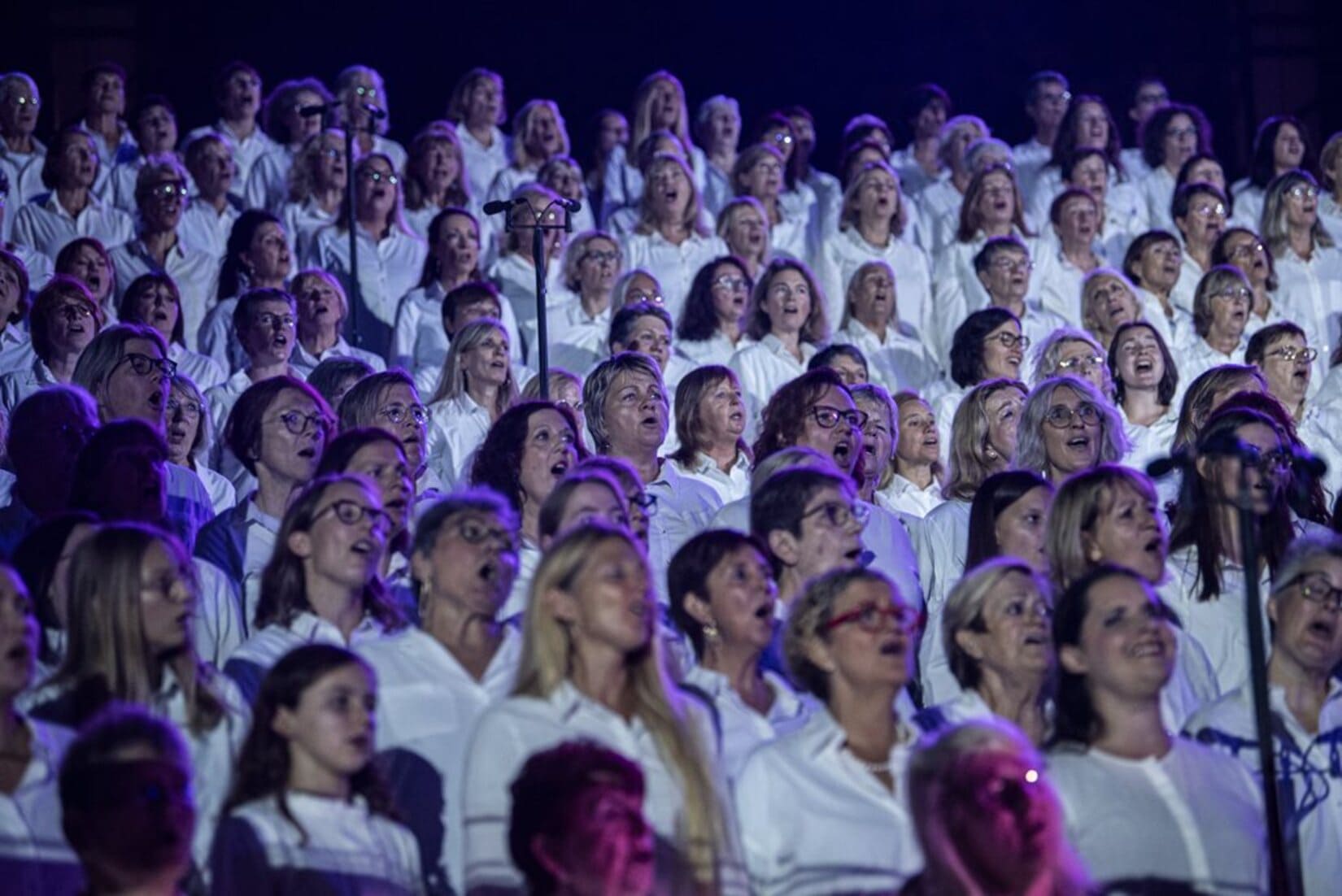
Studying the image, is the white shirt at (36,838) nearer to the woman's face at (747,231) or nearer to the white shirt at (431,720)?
the white shirt at (431,720)

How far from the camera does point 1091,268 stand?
11594mm

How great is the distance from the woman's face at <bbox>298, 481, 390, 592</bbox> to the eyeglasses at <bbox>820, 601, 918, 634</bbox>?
134 centimetres

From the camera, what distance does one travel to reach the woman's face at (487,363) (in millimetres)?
8727

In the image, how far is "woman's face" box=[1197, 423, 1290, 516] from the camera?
650cm

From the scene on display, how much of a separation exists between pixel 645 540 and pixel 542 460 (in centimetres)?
56

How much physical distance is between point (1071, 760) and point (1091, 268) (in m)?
6.85

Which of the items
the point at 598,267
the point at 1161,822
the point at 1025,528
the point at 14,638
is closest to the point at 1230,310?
the point at 598,267

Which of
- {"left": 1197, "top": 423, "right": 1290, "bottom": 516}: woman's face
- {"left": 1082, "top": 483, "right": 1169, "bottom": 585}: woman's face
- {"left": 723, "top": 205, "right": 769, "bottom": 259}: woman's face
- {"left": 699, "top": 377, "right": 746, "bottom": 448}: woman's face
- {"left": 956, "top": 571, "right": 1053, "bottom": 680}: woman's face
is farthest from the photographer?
{"left": 723, "top": 205, "right": 769, "bottom": 259}: woman's face

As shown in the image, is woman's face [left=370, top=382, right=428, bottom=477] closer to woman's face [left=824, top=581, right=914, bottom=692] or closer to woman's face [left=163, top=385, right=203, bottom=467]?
woman's face [left=163, top=385, right=203, bottom=467]

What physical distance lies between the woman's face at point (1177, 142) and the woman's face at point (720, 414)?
5664 mm

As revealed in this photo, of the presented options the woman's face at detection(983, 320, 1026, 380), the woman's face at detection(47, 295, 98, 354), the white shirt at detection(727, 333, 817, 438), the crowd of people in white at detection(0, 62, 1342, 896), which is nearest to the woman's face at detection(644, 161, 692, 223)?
the crowd of people in white at detection(0, 62, 1342, 896)

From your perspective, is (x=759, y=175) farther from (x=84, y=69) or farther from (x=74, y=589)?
(x=74, y=589)

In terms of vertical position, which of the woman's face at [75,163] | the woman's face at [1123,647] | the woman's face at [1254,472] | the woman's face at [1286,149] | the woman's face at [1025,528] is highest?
the woman's face at [1286,149]

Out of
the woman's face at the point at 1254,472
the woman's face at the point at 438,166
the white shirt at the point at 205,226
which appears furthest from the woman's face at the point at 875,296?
the woman's face at the point at 1254,472
